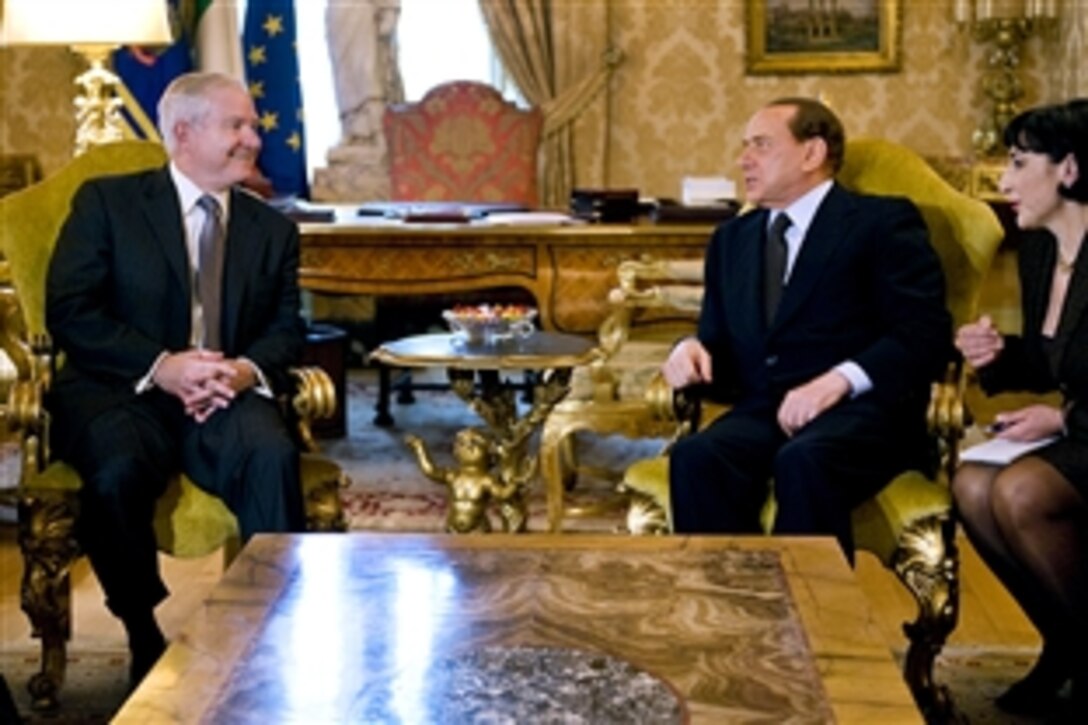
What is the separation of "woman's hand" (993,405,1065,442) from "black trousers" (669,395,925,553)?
194mm

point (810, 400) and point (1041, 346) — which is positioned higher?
point (1041, 346)

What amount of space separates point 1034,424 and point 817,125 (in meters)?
0.82

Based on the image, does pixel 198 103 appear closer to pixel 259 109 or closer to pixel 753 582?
pixel 753 582

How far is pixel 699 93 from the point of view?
8.11 metres

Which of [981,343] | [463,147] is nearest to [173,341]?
[981,343]

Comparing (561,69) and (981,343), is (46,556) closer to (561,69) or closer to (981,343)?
(981,343)

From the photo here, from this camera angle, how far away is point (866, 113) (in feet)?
26.2

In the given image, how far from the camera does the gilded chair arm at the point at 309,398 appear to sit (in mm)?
3717

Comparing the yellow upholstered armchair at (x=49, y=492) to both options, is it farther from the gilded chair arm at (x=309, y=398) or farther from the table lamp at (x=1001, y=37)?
the table lamp at (x=1001, y=37)

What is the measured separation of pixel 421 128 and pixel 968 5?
264 cm

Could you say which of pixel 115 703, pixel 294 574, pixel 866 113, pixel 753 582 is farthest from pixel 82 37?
pixel 866 113

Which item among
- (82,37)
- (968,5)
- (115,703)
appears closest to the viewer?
(115,703)

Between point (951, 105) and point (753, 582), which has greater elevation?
point (951, 105)

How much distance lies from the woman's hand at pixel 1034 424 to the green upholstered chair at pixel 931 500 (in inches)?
4.1
